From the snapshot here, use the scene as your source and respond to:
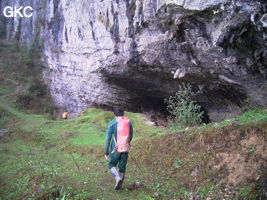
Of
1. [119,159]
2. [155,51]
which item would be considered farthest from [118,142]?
[155,51]

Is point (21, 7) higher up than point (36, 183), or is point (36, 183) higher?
point (21, 7)

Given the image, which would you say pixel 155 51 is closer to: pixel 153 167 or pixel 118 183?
pixel 153 167

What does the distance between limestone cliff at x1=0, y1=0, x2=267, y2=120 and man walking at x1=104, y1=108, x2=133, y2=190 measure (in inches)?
231

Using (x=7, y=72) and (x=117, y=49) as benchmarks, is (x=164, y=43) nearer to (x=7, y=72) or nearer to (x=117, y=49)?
(x=117, y=49)

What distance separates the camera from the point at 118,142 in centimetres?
522

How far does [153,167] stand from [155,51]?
22.2ft

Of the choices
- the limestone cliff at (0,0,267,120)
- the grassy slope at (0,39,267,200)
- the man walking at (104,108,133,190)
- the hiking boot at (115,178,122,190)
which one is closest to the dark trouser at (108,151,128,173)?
the man walking at (104,108,133,190)

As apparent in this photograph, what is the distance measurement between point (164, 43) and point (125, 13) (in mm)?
2317

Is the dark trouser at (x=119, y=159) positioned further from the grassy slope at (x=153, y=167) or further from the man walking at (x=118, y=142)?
the grassy slope at (x=153, y=167)

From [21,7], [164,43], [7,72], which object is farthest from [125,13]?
[21,7]

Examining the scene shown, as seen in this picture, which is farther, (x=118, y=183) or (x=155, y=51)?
(x=155, y=51)

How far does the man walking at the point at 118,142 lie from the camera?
5.24m

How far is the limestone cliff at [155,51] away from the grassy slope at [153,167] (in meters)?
3.53

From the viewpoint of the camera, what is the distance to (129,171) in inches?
274
